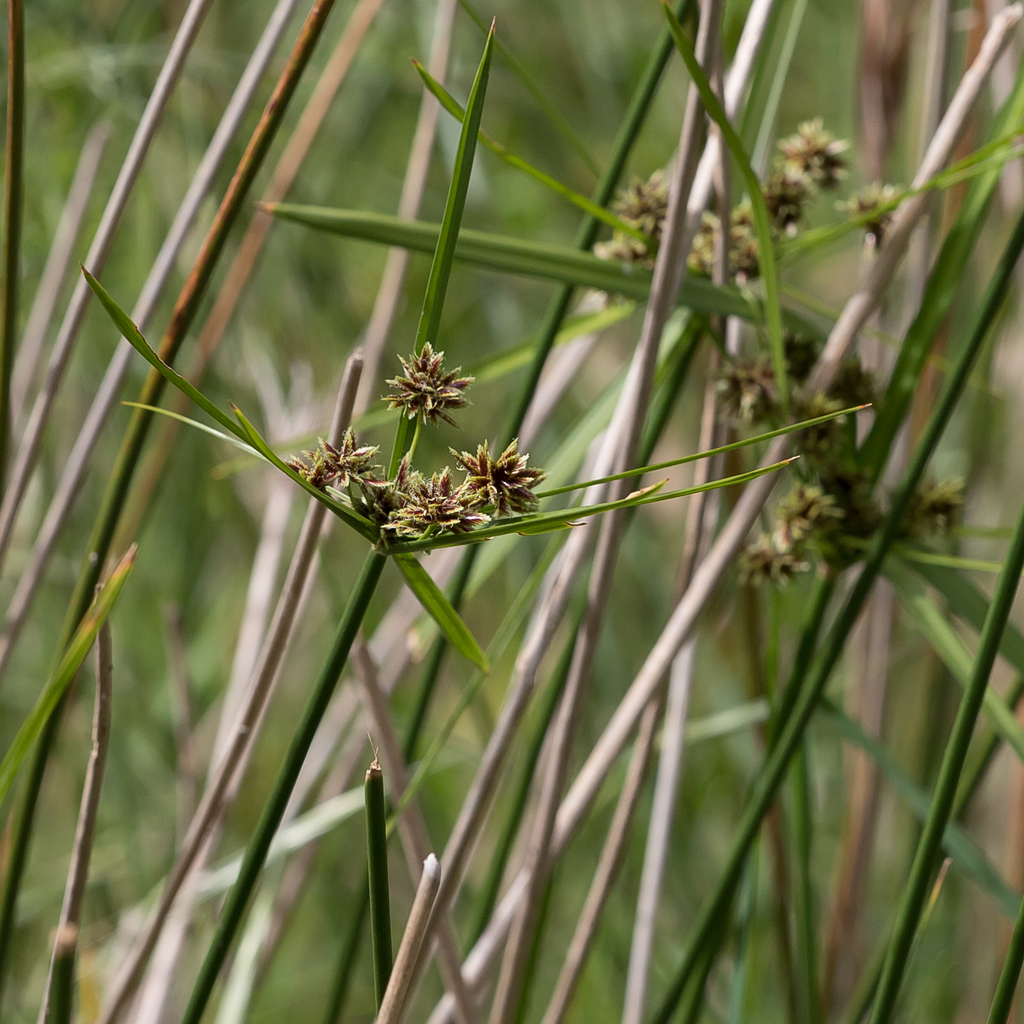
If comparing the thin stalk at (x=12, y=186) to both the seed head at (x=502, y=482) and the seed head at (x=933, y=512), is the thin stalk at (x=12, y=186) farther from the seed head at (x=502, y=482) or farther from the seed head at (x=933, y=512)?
the seed head at (x=933, y=512)

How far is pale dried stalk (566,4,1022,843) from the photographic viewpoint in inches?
16.0

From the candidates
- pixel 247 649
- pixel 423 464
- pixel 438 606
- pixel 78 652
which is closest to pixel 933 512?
pixel 438 606

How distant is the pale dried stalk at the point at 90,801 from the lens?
0.31 m

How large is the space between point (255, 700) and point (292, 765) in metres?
0.12

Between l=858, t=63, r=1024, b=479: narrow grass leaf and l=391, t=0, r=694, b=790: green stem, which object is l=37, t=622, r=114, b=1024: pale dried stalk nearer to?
l=391, t=0, r=694, b=790: green stem

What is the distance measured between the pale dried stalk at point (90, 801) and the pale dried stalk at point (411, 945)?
5.1 inches

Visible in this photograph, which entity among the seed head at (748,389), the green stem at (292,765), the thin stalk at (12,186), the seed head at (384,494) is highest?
the thin stalk at (12,186)

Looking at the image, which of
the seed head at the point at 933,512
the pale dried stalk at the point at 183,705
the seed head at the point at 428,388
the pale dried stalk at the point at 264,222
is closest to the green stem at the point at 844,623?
the seed head at the point at 933,512

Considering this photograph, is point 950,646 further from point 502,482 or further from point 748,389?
point 502,482

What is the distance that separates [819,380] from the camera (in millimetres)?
412

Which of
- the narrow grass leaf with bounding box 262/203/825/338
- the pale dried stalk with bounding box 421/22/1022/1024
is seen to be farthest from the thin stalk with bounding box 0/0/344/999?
the pale dried stalk with bounding box 421/22/1022/1024

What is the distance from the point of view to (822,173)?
436mm

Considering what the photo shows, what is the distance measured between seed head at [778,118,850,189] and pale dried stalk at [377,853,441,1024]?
0.35 meters

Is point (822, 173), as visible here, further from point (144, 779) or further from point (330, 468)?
point (144, 779)
